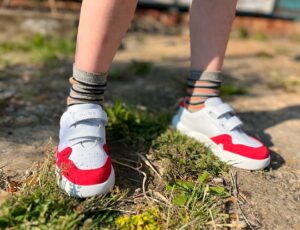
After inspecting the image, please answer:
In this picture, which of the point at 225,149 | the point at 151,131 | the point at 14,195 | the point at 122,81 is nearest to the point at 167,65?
the point at 122,81

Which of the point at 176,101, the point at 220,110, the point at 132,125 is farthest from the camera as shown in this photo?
the point at 176,101

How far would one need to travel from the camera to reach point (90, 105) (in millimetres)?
1106

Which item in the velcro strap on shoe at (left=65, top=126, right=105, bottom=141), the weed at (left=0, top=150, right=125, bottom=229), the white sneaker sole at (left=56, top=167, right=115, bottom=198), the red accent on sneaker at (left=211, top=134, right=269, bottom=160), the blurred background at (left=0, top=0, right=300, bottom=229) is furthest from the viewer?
the blurred background at (left=0, top=0, right=300, bottom=229)

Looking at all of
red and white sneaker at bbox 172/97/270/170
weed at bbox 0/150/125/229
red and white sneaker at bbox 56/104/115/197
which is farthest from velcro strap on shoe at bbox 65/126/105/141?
red and white sneaker at bbox 172/97/270/170

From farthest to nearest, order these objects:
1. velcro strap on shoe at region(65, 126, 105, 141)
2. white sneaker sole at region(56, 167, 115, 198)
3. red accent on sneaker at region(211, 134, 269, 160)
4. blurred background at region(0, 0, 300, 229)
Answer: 1. blurred background at region(0, 0, 300, 229)
2. red accent on sneaker at region(211, 134, 269, 160)
3. velcro strap on shoe at region(65, 126, 105, 141)
4. white sneaker sole at region(56, 167, 115, 198)

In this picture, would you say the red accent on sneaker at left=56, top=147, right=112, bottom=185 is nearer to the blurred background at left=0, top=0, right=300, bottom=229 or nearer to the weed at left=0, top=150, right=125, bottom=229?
the weed at left=0, top=150, right=125, bottom=229

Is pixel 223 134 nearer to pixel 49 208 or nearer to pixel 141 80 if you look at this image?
pixel 49 208

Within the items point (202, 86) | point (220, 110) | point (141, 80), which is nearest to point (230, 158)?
point (220, 110)

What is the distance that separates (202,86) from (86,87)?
1.50 ft

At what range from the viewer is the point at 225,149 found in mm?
1256

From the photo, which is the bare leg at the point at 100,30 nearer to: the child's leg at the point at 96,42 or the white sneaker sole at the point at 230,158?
the child's leg at the point at 96,42

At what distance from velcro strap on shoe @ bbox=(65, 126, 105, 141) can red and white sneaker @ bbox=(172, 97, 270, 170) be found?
0.40 metres

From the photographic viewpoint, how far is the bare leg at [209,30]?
129 cm

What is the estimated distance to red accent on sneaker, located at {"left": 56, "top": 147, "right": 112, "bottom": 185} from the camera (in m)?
0.97
